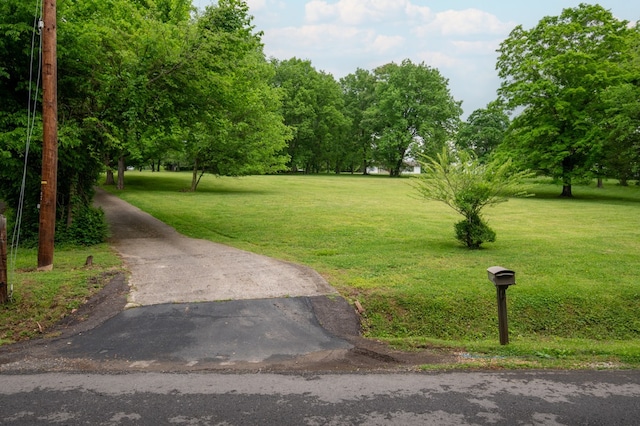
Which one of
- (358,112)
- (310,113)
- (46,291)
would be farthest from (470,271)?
(358,112)

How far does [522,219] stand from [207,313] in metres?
16.3

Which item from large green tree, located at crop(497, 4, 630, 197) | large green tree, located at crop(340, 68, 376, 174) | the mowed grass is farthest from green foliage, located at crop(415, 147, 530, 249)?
large green tree, located at crop(340, 68, 376, 174)

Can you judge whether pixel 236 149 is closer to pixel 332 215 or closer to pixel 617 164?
pixel 332 215

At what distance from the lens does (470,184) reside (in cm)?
1094

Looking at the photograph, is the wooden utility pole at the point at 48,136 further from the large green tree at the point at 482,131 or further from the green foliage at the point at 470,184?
the large green tree at the point at 482,131

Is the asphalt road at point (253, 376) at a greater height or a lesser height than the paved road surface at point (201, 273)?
lesser

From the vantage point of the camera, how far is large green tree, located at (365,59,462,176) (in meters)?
57.1

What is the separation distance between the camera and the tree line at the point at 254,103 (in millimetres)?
11039

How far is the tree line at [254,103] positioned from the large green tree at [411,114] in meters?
0.21

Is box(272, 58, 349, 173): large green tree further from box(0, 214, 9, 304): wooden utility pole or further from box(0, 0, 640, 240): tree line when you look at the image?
box(0, 214, 9, 304): wooden utility pole

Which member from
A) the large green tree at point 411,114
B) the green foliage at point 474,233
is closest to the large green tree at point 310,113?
the large green tree at point 411,114

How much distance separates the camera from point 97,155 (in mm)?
11898

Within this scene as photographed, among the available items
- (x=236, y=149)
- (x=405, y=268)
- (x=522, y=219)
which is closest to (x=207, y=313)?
(x=405, y=268)

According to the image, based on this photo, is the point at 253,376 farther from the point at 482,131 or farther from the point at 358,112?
the point at 358,112
